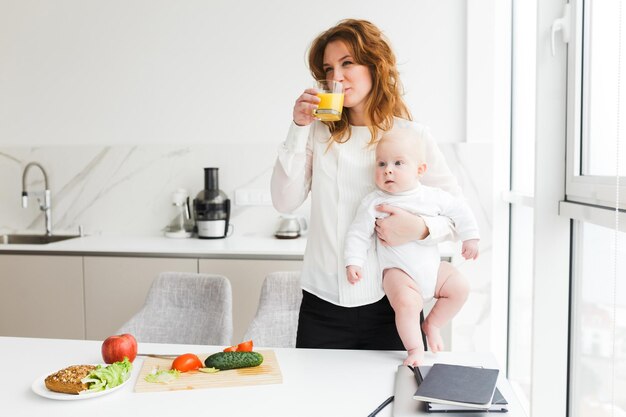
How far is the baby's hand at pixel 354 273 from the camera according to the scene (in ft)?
5.30

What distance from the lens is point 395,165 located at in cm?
164

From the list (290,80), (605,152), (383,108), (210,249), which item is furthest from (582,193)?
(290,80)

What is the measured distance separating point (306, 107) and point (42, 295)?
2.28 meters

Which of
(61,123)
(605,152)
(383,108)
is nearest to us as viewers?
(383,108)

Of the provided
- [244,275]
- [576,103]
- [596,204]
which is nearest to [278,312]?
[244,275]

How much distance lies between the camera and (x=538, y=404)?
2271mm

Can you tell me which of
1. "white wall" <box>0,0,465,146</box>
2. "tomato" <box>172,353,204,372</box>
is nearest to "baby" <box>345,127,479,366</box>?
"tomato" <box>172,353,204,372</box>

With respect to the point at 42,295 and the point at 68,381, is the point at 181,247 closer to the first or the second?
the point at 42,295

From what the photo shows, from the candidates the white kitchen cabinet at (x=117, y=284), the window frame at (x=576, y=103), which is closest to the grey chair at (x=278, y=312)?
the white kitchen cabinet at (x=117, y=284)

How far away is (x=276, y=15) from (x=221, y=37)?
360 mm

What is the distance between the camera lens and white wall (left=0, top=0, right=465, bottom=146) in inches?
138

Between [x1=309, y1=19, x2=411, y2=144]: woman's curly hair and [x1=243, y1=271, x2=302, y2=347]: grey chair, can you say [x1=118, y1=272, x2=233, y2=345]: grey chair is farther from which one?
[x1=309, y1=19, x2=411, y2=144]: woman's curly hair

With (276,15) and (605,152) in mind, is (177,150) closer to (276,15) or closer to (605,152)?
(276,15)

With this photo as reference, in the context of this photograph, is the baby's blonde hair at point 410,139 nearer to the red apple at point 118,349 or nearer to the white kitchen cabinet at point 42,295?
the red apple at point 118,349
